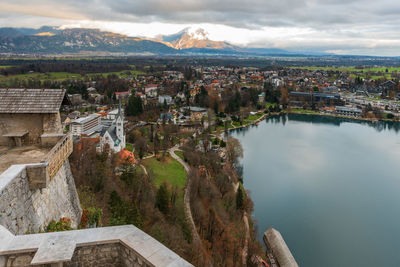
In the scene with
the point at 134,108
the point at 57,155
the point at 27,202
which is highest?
the point at 57,155

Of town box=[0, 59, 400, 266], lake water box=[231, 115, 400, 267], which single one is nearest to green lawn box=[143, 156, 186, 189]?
town box=[0, 59, 400, 266]

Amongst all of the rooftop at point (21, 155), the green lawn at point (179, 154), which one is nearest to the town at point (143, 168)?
the rooftop at point (21, 155)

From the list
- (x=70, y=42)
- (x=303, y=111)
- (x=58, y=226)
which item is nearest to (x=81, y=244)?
(x=58, y=226)

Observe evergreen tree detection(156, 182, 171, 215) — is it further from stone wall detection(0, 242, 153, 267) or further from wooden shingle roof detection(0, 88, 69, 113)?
stone wall detection(0, 242, 153, 267)

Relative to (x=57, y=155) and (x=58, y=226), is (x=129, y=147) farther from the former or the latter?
(x=58, y=226)

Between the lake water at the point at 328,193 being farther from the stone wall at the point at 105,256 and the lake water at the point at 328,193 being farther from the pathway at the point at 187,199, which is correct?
the stone wall at the point at 105,256

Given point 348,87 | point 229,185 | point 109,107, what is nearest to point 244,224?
point 229,185

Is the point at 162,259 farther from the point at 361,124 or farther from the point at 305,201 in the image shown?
the point at 361,124
